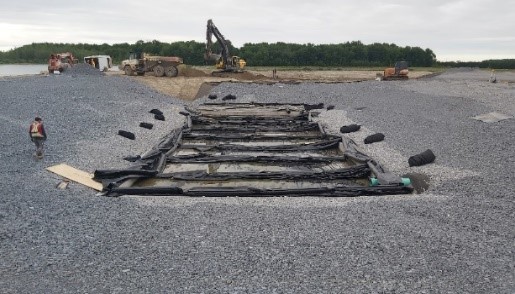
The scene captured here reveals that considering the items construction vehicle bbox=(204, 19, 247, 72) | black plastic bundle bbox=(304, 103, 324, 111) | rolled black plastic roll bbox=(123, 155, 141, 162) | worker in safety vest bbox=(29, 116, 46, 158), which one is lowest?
rolled black plastic roll bbox=(123, 155, 141, 162)

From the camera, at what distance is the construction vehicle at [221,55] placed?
33.2 m

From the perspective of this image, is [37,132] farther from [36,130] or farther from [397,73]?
[397,73]

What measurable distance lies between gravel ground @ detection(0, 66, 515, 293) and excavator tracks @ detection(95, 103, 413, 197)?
0.52 metres

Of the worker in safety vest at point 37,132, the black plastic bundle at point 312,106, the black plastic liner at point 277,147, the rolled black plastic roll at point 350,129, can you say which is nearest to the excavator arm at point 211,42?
the black plastic bundle at point 312,106

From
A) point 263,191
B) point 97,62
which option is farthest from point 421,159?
point 97,62

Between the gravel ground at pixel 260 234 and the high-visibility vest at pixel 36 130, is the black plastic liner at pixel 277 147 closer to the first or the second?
the gravel ground at pixel 260 234

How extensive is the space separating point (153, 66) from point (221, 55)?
18.2 feet

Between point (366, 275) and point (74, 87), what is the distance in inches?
806

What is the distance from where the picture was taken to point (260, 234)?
21.9 ft

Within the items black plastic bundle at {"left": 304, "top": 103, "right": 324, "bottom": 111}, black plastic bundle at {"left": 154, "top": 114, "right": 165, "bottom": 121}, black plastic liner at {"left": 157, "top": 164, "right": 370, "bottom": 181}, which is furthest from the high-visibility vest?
black plastic bundle at {"left": 304, "top": 103, "right": 324, "bottom": 111}

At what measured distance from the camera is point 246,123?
1850cm

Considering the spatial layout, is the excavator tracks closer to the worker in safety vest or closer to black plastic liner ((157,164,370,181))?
black plastic liner ((157,164,370,181))

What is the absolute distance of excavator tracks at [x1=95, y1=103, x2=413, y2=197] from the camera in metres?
9.36

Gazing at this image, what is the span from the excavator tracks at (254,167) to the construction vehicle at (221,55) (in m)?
17.1
